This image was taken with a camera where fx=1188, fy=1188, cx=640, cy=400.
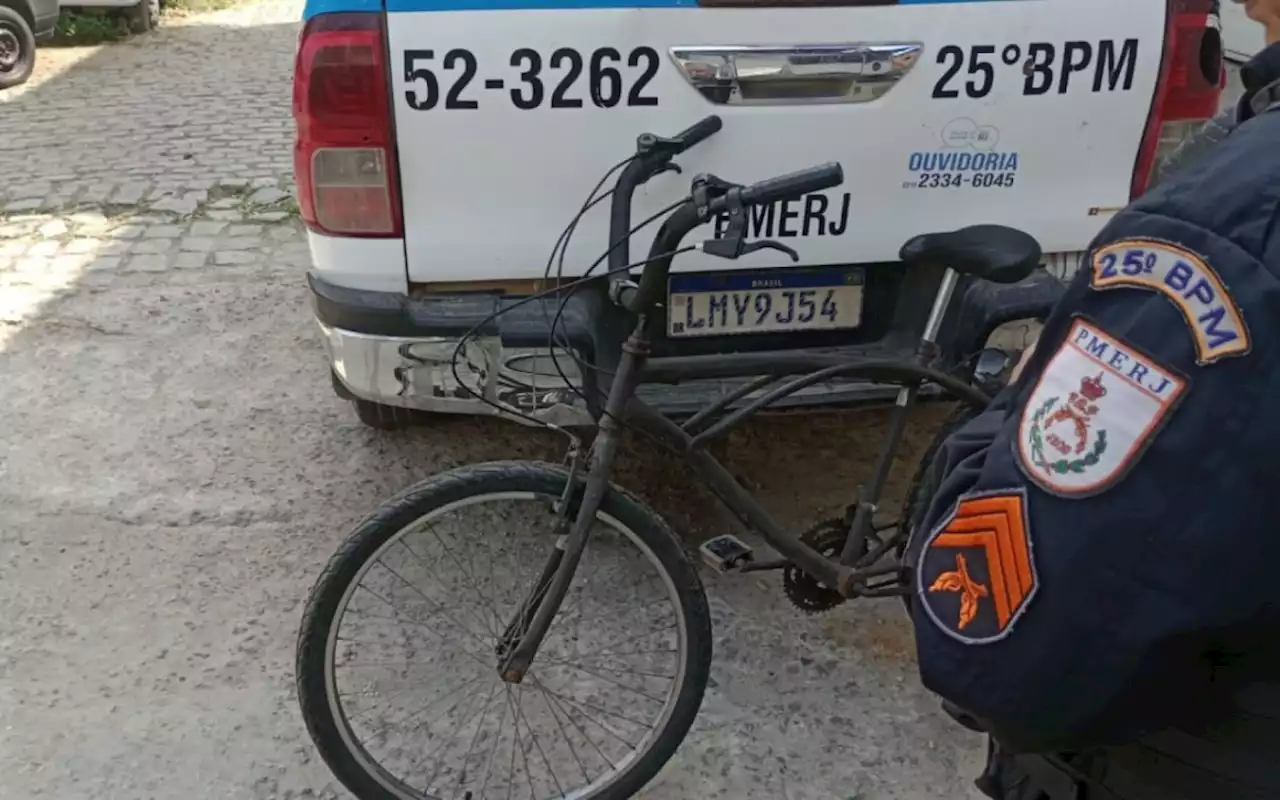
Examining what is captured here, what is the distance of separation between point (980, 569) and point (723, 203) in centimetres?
94

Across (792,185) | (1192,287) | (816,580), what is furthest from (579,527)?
(1192,287)

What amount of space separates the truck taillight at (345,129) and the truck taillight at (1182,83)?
1.87m

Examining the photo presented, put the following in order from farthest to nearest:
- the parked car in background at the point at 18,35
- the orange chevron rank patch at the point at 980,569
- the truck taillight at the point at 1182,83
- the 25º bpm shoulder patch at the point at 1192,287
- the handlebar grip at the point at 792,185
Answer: the parked car in background at the point at 18,35, the truck taillight at the point at 1182,83, the handlebar grip at the point at 792,185, the orange chevron rank patch at the point at 980,569, the 25º bpm shoulder patch at the point at 1192,287

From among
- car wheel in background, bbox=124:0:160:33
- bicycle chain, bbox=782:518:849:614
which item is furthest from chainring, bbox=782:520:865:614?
car wheel in background, bbox=124:0:160:33

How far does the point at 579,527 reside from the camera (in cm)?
228

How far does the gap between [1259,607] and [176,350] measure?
430cm

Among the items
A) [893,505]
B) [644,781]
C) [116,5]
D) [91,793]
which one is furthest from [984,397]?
[116,5]

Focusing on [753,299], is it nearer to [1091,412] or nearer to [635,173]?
[635,173]

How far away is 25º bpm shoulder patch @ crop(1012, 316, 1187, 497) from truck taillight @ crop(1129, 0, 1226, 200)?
2.15m

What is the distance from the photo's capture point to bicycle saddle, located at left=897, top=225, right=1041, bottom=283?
232cm

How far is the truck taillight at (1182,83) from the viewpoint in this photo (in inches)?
114

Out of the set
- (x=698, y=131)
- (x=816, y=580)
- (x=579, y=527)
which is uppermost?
(x=698, y=131)

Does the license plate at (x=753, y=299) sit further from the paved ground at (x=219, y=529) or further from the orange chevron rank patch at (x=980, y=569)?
the orange chevron rank patch at (x=980, y=569)

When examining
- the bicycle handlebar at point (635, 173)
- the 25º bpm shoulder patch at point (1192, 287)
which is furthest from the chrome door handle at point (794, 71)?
the 25º bpm shoulder patch at point (1192, 287)
